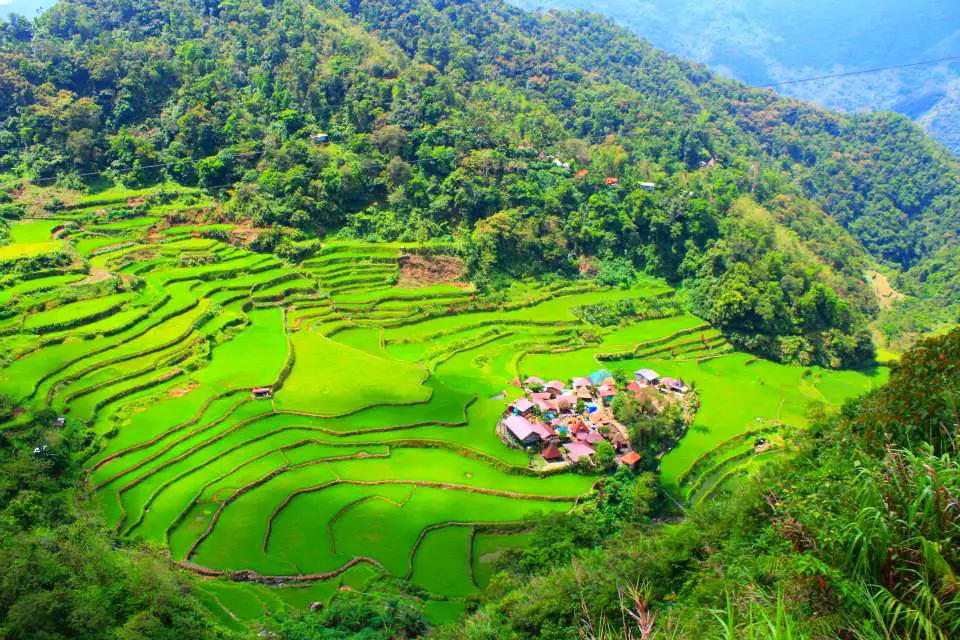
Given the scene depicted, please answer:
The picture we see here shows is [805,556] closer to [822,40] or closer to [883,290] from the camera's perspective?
[883,290]

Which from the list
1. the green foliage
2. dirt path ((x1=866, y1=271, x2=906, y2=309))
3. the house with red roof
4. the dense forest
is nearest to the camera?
the dense forest

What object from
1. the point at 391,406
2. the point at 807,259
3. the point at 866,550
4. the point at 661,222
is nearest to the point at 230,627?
the point at 391,406

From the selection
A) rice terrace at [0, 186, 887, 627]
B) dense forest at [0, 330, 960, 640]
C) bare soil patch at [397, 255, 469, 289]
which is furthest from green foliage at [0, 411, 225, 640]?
bare soil patch at [397, 255, 469, 289]

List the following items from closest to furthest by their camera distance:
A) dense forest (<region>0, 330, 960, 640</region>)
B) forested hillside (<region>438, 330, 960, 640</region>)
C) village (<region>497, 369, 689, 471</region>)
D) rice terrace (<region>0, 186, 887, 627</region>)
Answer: forested hillside (<region>438, 330, 960, 640</region>) → dense forest (<region>0, 330, 960, 640</region>) → rice terrace (<region>0, 186, 887, 627</region>) → village (<region>497, 369, 689, 471</region>)

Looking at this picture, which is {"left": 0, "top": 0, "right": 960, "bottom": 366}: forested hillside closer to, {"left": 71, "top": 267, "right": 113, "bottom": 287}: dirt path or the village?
{"left": 71, "top": 267, "right": 113, "bottom": 287}: dirt path

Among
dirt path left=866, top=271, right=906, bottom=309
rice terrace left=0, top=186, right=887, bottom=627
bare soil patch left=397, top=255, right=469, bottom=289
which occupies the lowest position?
rice terrace left=0, top=186, right=887, bottom=627

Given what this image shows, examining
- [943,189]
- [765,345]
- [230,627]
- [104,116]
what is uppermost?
[943,189]

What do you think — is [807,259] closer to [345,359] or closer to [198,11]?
[345,359]
